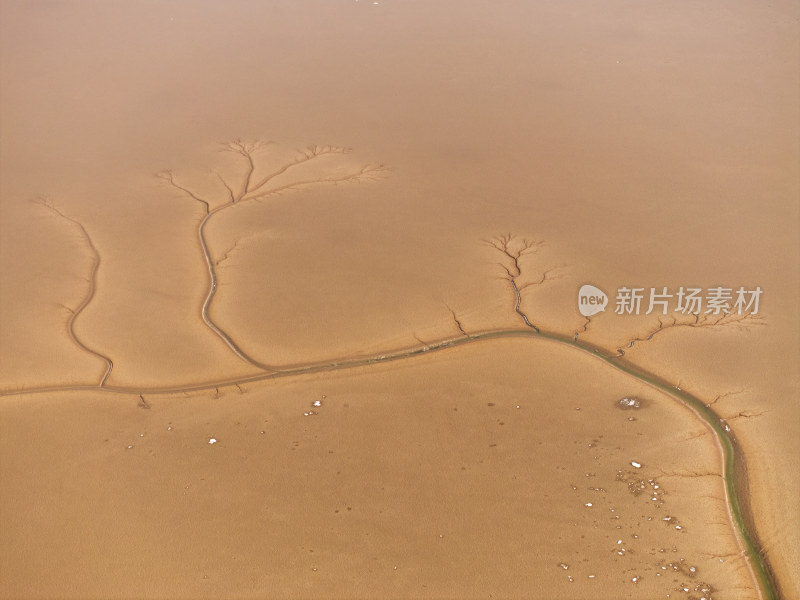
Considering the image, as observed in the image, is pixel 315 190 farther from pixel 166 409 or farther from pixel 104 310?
pixel 166 409

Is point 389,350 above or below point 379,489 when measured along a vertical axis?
above

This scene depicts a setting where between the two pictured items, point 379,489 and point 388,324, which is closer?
point 379,489

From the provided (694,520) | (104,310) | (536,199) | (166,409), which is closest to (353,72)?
(536,199)

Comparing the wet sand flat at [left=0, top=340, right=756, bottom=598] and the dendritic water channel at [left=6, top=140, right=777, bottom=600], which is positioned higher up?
the dendritic water channel at [left=6, top=140, right=777, bottom=600]

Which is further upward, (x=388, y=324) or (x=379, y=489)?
(x=388, y=324)

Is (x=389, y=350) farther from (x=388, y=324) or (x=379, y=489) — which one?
(x=379, y=489)

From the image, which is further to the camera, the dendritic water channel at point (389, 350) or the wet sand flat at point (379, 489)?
the dendritic water channel at point (389, 350)

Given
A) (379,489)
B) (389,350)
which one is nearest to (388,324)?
(389,350)

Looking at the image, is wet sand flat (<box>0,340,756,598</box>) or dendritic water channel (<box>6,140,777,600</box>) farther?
dendritic water channel (<box>6,140,777,600</box>)

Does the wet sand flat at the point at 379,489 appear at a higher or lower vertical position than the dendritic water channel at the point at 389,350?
lower
